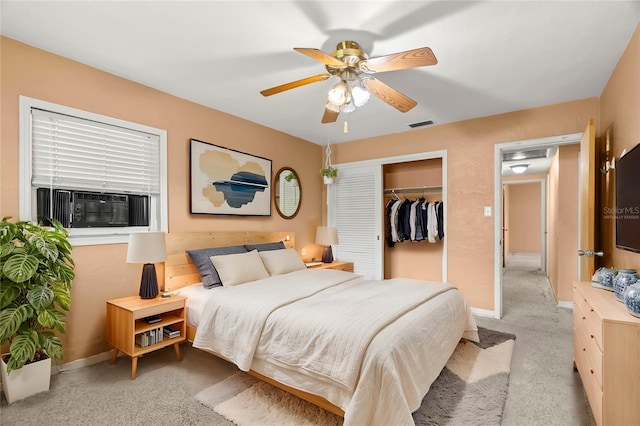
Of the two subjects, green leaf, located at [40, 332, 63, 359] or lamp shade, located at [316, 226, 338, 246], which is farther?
lamp shade, located at [316, 226, 338, 246]

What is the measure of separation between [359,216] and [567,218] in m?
2.92

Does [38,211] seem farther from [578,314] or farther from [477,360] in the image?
[578,314]

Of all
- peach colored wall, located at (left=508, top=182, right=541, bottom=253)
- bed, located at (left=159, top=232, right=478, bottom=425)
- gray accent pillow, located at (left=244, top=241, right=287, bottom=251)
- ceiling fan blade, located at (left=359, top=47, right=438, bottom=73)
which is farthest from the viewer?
peach colored wall, located at (left=508, top=182, right=541, bottom=253)

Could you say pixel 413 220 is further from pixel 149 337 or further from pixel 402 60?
pixel 149 337

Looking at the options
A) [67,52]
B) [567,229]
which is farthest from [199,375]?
[567,229]

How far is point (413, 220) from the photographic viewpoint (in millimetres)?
4453

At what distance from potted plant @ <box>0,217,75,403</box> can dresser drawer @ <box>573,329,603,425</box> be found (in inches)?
127

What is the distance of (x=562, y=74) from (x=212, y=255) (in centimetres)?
366

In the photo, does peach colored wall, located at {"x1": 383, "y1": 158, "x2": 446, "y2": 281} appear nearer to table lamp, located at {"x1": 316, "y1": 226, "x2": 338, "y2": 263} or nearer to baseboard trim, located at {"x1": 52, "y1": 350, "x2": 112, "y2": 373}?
table lamp, located at {"x1": 316, "y1": 226, "x2": 338, "y2": 263}

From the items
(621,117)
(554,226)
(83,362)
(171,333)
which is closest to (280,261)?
(171,333)

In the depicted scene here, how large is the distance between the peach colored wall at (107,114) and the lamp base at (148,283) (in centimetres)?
32

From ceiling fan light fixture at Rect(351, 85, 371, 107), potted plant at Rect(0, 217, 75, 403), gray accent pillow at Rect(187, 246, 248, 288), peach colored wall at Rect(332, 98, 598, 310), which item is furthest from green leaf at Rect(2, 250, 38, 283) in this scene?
peach colored wall at Rect(332, 98, 598, 310)

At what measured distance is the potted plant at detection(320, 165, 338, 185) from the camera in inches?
195

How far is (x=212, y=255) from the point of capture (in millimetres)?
3143
